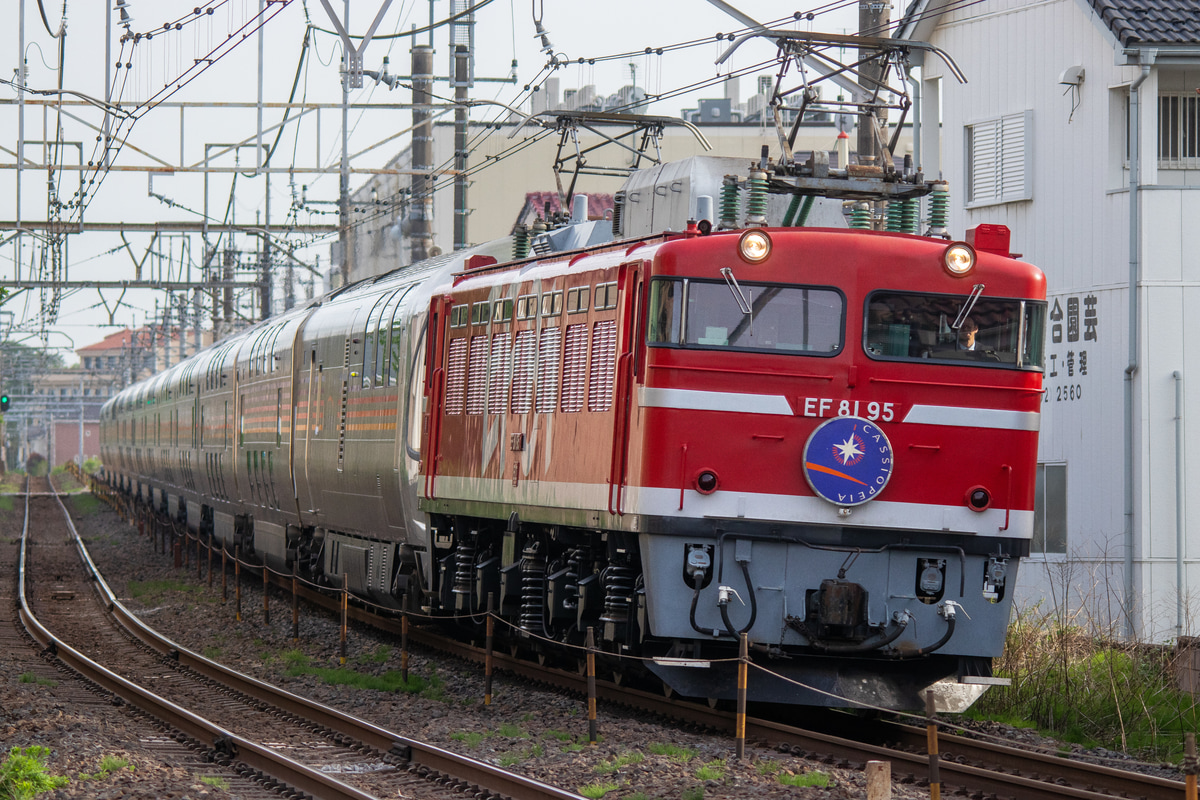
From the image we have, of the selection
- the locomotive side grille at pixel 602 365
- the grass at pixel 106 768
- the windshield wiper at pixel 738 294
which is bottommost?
the grass at pixel 106 768

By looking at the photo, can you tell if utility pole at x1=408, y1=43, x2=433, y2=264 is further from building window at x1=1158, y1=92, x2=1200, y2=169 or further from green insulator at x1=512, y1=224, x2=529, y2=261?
building window at x1=1158, y1=92, x2=1200, y2=169

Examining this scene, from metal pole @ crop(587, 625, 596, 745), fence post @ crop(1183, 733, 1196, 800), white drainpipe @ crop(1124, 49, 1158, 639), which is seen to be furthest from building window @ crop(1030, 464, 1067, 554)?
fence post @ crop(1183, 733, 1196, 800)

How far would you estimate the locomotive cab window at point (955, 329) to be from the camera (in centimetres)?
1172

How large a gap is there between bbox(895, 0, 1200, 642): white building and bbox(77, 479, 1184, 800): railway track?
18.7 ft

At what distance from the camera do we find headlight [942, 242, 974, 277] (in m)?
11.8

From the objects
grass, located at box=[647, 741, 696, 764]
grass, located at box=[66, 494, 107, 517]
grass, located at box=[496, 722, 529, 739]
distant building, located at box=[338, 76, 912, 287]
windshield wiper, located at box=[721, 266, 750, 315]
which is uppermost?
distant building, located at box=[338, 76, 912, 287]

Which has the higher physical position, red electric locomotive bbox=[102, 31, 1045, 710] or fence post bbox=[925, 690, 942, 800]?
red electric locomotive bbox=[102, 31, 1045, 710]

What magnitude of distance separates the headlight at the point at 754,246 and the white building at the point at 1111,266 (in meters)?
7.22

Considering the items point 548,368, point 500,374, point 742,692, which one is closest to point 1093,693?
point 742,692

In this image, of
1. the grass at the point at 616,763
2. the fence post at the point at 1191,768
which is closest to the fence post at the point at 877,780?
the fence post at the point at 1191,768

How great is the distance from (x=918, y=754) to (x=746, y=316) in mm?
3082

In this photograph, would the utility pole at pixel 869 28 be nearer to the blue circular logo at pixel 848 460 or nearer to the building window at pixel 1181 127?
the blue circular logo at pixel 848 460

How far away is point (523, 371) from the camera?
13914 millimetres

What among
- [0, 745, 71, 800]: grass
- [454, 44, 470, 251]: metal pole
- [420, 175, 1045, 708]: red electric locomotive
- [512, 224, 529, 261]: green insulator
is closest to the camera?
[0, 745, 71, 800]: grass
